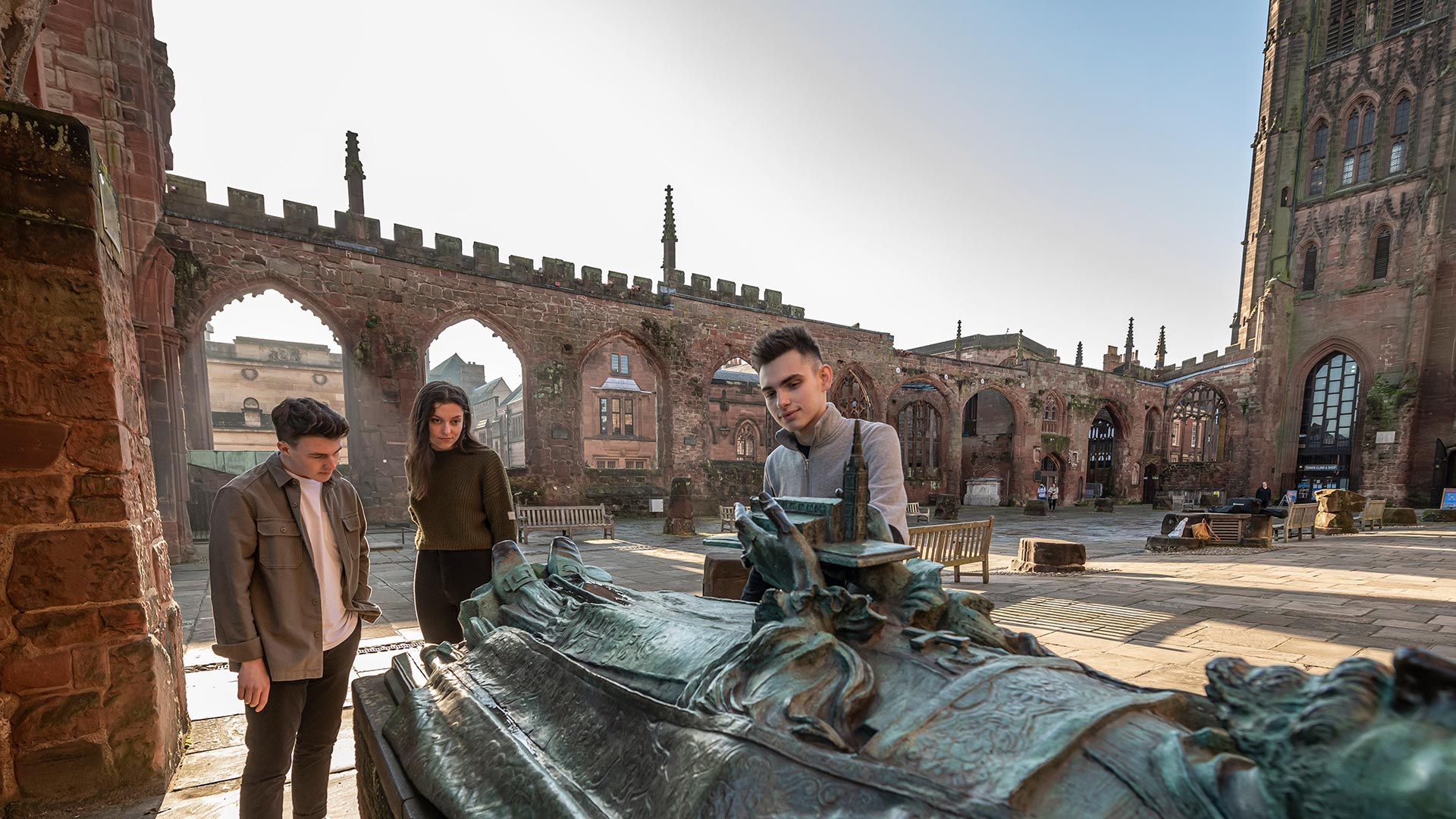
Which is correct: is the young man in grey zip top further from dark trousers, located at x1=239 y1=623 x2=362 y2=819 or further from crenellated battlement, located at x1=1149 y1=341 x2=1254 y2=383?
crenellated battlement, located at x1=1149 y1=341 x2=1254 y2=383

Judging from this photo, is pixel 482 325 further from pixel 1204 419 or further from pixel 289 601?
pixel 1204 419

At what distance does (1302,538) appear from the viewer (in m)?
11.6

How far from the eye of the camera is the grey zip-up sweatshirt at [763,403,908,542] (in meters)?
1.84

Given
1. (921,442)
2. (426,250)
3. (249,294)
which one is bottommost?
(921,442)

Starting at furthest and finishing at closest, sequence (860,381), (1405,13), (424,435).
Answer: (1405,13)
(860,381)
(424,435)

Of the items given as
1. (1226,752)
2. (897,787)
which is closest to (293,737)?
(897,787)

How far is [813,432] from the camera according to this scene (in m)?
2.01

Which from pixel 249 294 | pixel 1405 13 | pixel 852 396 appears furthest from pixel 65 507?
pixel 1405 13

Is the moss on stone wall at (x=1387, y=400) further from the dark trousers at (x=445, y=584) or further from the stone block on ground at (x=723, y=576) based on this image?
the dark trousers at (x=445, y=584)

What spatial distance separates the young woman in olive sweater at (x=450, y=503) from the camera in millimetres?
2512

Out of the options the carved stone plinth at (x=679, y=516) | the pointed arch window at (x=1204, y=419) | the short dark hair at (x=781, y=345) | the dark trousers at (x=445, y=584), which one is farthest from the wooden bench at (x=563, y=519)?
the pointed arch window at (x=1204, y=419)

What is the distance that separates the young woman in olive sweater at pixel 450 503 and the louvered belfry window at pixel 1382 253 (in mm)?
32058

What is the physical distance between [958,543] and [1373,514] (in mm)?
15441

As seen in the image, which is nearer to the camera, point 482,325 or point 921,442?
point 482,325
